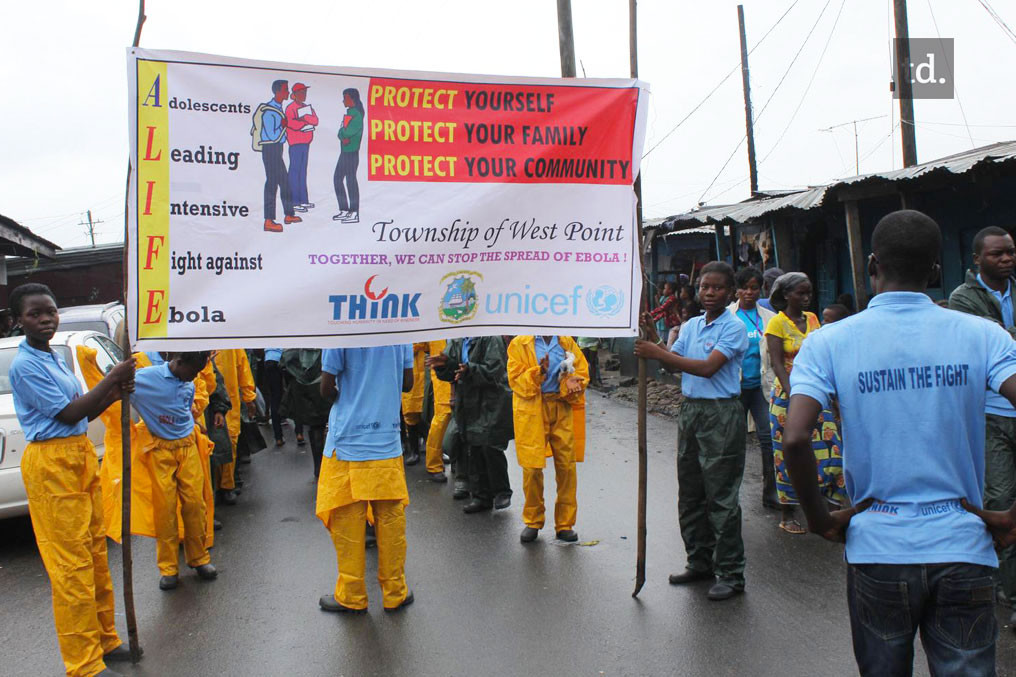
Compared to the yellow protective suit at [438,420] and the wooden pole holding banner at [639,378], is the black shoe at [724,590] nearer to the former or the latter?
the wooden pole holding banner at [639,378]

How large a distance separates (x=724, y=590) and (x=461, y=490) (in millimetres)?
3295

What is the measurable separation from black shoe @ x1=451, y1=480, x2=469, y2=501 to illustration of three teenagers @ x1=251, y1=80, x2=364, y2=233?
4.08 m

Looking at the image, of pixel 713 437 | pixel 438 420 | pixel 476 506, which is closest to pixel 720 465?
pixel 713 437

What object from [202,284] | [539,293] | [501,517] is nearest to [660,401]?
[501,517]

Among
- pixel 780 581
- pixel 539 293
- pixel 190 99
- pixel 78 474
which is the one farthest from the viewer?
pixel 780 581

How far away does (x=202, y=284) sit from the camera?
13.1 ft

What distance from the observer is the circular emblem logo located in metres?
4.38

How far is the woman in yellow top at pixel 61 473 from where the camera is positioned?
13.4ft

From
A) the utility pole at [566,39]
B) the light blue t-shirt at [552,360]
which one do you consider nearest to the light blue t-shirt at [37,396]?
the light blue t-shirt at [552,360]

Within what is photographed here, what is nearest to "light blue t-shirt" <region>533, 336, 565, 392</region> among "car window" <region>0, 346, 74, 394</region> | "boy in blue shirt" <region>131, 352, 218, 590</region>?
"boy in blue shirt" <region>131, 352, 218, 590</region>

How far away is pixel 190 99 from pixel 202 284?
0.85 m

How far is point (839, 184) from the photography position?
10.2 m

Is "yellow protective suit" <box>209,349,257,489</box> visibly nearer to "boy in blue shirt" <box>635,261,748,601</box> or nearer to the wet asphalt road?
the wet asphalt road

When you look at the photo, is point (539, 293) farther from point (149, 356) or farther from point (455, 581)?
point (149, 356)
